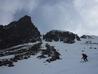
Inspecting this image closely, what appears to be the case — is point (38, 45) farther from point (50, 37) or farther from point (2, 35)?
point (2, 35)

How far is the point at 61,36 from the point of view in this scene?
69.7m

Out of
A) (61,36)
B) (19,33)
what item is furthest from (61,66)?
(19,33)

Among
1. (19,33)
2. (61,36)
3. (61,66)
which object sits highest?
(19,33)

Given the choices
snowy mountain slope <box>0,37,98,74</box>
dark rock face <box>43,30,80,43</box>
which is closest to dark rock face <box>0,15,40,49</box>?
dark rock face <box>43,30,80,43</box>

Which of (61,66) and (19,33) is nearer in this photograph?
(61,66)

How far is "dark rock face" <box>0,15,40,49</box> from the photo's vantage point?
6819 cm

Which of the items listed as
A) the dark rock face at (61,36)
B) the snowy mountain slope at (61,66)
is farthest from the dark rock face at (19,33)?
the snowy mountain slope at (61,66)

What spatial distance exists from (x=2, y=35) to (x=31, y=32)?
398 inches

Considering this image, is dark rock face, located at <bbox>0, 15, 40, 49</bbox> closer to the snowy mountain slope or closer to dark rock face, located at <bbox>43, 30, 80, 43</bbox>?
dark rock face, located at <bbox>43, 30, 80, 43</bbox>

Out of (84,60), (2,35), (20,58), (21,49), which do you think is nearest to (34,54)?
(20,58)

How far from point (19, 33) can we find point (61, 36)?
14.8 metres

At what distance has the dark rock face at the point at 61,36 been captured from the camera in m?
67.7

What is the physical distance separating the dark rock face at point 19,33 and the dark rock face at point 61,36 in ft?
13.0

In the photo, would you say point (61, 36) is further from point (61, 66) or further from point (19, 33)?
point (61, 66)
